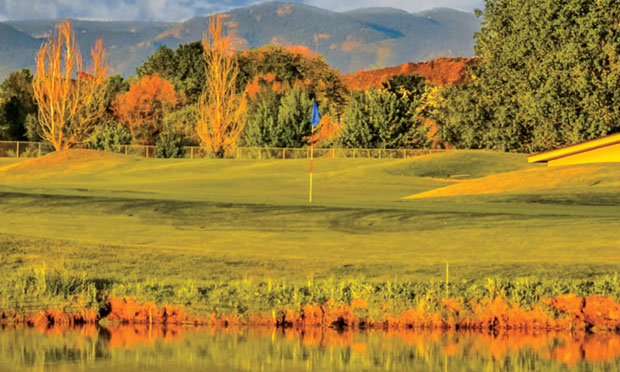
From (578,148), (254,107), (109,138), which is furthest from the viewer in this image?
(254,107)

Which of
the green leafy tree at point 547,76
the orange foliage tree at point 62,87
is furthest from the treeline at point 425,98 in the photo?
the orange foliage tree at point 62,87

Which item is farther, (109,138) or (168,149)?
(109,138)

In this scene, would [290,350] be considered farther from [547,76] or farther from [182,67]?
[182,67]

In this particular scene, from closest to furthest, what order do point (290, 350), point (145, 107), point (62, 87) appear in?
point (290, 350), point (62, 87), point (145, 107)

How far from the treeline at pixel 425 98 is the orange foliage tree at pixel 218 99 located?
4.34ft

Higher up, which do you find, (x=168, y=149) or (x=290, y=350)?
(x=168, y=149)

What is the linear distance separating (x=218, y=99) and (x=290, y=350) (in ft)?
234

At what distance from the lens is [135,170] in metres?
72.7

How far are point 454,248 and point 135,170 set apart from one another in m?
51.6

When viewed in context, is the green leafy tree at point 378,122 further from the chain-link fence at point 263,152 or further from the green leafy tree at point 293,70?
the green leafy tree at point 293,70

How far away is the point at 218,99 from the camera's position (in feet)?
278

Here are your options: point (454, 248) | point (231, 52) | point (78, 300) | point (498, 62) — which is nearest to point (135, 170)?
point (231, 52)

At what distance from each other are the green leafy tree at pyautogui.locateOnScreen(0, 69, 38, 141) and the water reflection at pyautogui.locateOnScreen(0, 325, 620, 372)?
96.4 m

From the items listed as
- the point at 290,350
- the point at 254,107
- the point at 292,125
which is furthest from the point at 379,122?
the point at 290,350
